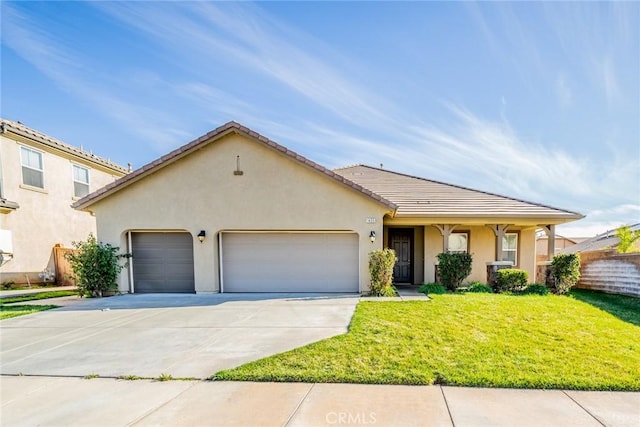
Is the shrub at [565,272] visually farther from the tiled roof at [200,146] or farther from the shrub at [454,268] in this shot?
the tiled roof at [200,146]

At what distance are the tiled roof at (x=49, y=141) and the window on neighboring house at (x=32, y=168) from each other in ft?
2.05

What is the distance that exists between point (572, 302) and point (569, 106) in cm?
695

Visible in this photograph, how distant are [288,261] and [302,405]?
710cm

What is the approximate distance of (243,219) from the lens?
9898 millimetres

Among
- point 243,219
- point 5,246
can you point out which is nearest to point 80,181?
point 5,246

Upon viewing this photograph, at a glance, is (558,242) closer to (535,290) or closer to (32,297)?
(535,290)

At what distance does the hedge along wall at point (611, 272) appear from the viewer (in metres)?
9.21

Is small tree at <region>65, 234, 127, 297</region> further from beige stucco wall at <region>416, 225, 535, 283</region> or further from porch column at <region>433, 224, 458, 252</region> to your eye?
beige stucco wall at <region>416, 225, 535, 283</region>

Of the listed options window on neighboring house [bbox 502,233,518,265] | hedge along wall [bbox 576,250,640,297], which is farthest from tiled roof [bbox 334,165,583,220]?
hedge along wall [bbox 576,250,640,297]

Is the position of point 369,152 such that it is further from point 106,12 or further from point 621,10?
point 106,12

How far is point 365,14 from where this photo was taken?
8.18 m

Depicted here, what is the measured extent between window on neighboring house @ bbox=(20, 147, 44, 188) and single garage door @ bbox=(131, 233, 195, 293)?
7.02m

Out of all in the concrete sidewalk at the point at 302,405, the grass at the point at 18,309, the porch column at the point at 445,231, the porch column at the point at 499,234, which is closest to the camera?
the concrete sidewalk at the point at 302,405

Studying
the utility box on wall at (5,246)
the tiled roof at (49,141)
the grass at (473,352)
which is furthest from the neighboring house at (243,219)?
the tiled roof at (49,141)
